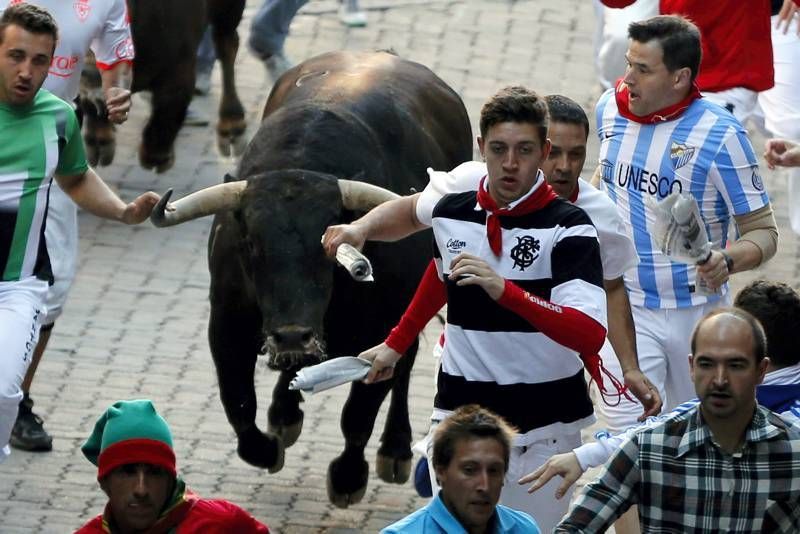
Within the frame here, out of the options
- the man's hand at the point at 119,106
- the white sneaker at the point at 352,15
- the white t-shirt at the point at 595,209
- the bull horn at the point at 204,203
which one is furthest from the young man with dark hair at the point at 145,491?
the white sneaker at the point at 352,15

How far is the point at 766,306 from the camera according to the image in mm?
6488

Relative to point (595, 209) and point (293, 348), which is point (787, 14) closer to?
point (293, 348)

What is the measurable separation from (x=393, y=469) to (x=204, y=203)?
5.76 ft

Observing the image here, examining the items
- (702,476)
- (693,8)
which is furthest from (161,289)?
(702,476)

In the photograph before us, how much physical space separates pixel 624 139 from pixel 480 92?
25.3ft

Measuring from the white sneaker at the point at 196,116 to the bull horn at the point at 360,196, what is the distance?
21.3 feet

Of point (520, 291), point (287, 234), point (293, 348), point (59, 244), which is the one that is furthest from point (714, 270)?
point (59, 244)

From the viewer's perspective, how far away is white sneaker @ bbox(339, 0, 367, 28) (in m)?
17.4

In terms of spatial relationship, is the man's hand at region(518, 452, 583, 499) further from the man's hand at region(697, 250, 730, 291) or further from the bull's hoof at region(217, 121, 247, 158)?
the bull's hoof at region(217, 121, 247, 158)

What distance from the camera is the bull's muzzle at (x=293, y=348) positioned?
8.54 m

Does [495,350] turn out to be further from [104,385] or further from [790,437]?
[104,385]

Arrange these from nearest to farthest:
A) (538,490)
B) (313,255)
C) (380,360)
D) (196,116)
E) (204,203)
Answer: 1. (538,490)
2. (380,360)
3. (313,255)
4. (204,203)
5. (196,116)

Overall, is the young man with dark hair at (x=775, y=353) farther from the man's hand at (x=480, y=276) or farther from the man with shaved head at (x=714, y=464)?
the man's hand at (x=480, y=276)

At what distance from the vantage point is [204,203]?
9039 millimetres
